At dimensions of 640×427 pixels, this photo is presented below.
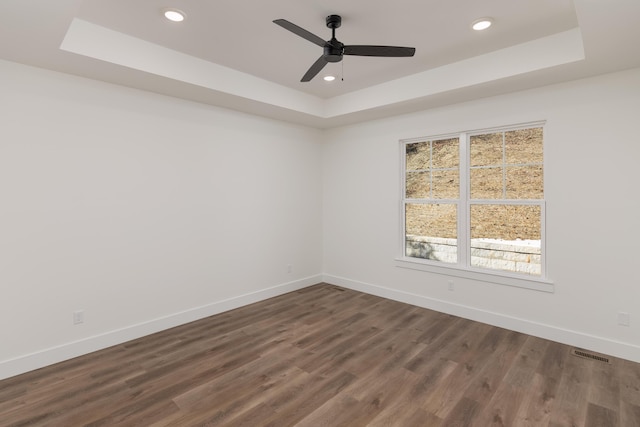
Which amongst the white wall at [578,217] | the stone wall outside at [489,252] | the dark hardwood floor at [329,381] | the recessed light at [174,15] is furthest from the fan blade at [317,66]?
the stone wall outside at [489,252]

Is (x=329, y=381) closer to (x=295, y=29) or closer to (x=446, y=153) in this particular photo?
(x=295, y=29)

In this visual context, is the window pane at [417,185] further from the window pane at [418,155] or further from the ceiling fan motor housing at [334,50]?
the ceiling fan motor housing at [334,50]

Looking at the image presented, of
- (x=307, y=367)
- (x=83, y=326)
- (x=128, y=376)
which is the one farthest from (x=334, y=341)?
(x=83, y=326)

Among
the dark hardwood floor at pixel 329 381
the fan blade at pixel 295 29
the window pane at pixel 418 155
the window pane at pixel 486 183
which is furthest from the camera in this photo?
the window pane at pixel 418 155

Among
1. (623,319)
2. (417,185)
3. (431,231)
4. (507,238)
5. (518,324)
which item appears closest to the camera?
(623,319)

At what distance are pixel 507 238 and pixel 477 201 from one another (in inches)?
21.3

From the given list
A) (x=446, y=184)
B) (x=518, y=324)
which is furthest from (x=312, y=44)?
(x=518, y=324)

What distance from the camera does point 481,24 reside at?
2.71 meters

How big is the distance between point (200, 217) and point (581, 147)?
13.7 feet

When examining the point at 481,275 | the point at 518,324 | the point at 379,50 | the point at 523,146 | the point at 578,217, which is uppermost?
the point at 379,50

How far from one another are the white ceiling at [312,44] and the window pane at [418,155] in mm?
622

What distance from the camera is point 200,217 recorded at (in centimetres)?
402

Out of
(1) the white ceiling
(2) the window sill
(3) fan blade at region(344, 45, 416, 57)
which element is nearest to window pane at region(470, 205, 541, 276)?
(2) the window sill

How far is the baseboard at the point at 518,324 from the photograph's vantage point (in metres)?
3.05
